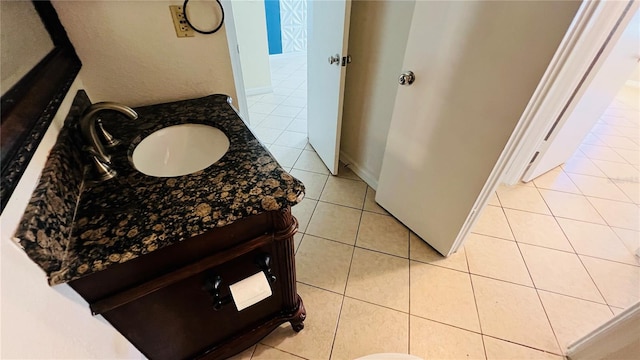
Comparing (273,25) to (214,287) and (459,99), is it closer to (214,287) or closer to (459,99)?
(459,99)

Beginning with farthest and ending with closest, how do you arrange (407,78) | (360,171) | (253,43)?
(253,43)
(360,171)
(407,78)

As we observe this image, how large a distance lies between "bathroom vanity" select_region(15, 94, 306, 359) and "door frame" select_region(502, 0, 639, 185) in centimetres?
88

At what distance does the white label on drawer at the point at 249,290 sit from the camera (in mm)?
738

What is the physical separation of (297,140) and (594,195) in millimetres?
2454

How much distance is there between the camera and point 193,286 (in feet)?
2.31

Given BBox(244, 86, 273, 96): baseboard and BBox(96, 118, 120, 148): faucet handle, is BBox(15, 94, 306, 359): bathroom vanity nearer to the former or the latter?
BBox(96, 118, 120, 148): faucet handle

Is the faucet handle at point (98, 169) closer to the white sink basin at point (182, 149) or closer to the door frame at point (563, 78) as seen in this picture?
the white sink basin at point (182, 149)

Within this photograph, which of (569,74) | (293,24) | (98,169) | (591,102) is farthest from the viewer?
(293,24)

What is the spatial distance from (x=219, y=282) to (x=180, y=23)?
930 millimetres

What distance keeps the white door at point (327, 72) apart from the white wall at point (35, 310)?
1393 millimetres

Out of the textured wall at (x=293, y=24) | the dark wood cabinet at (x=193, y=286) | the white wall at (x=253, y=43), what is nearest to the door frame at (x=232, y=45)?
the dark wood cabinet at (x=193, y=286)

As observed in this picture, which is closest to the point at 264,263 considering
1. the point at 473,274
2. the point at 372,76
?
the point at 473,274

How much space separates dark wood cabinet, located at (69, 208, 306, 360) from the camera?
1.92 ft

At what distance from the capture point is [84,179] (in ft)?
2.23
